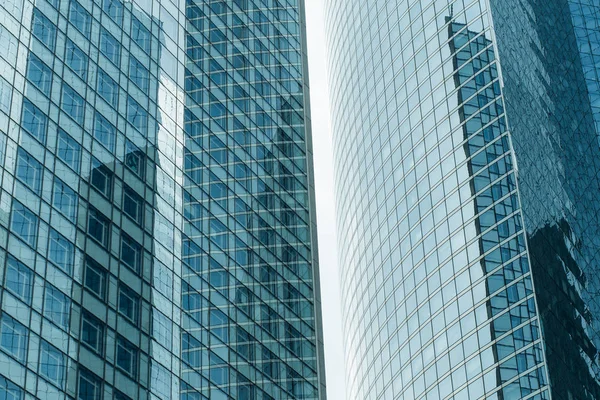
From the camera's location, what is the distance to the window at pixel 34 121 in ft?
253

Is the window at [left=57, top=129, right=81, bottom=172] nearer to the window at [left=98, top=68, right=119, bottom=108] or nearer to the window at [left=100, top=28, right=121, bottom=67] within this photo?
the window at [left=98, top=68, right=119, bottom=108]

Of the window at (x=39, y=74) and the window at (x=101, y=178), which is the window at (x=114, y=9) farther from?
the window at (x=101, y=178)

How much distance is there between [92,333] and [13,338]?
304 inches

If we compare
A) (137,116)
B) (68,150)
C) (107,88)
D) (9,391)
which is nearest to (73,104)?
(68,150)

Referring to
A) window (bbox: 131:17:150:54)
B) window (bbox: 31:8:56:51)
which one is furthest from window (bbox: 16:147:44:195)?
window (bbox: 131:17:150:54)

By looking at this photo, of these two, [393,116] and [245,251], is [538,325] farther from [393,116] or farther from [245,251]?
[393,116]

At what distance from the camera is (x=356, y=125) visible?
14775 cm

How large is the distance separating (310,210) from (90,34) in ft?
114

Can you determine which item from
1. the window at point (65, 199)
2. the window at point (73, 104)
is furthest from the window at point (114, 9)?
the window at point (65, 199)

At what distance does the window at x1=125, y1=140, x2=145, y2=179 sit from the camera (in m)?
87.2

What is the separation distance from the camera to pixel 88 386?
73438mm

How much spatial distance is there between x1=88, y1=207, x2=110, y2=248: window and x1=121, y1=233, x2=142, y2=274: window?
1.82 m

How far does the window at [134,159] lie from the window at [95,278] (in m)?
10.5

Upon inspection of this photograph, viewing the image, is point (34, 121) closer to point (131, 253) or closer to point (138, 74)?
point (131, 253)
